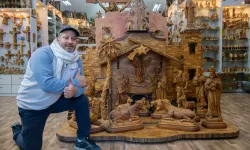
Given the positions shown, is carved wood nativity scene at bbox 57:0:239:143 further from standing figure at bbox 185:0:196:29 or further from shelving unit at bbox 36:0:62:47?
shelving unit at bbox 36:0:62:47

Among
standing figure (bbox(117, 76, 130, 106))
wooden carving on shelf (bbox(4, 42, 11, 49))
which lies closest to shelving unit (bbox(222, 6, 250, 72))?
standing figure (bbox(117, 76, 130, 106))

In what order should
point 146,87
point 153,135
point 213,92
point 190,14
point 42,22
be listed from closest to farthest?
point 153,135, point 213,92, point 146,87, point 190,14, point 42,22

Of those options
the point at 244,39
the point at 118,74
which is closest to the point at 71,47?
the point at 118,74

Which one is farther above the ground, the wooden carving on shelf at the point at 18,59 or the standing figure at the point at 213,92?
the wooden carving on shelf at the point at 18,59

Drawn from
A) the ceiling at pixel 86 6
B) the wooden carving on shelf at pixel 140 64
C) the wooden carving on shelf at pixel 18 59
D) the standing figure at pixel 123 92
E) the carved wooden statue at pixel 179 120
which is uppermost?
the ceiling at pixel 86 6

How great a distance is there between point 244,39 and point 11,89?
7.63m

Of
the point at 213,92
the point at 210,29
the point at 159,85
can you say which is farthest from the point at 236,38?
the point at 213,92

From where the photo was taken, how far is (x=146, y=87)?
17.8ft

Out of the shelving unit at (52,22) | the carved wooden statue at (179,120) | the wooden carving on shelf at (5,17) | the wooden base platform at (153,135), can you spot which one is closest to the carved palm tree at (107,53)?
the wooden base platform at (153,135)

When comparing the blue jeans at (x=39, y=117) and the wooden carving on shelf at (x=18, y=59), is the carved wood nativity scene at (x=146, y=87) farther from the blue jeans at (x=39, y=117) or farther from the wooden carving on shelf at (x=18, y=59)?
the wooden carving on shelf at (x=18, y=59)

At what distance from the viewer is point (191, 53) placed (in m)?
5.89

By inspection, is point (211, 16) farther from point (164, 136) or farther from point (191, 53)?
point (164, 136)

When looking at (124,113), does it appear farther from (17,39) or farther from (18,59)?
(17,39)

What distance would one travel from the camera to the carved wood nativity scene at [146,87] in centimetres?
422
